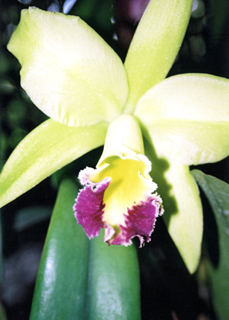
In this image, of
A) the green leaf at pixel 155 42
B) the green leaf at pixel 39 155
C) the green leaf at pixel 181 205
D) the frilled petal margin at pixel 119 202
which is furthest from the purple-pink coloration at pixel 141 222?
the green leaf at pixel 155 42

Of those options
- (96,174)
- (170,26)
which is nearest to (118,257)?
(96,174)

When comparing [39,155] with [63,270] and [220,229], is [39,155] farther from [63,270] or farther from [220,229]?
[220,229]

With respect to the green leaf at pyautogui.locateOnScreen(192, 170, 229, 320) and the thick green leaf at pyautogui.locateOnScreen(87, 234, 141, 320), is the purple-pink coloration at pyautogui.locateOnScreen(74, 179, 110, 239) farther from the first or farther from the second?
the green leaf at pyautogui.locateOnScreen(192, 170, 229, 320)

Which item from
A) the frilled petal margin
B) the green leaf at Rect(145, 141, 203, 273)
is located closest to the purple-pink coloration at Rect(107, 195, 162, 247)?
the frilled petal margin

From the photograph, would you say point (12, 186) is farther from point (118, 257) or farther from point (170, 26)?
point (170, 26)

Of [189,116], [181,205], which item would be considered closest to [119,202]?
[181,205]
